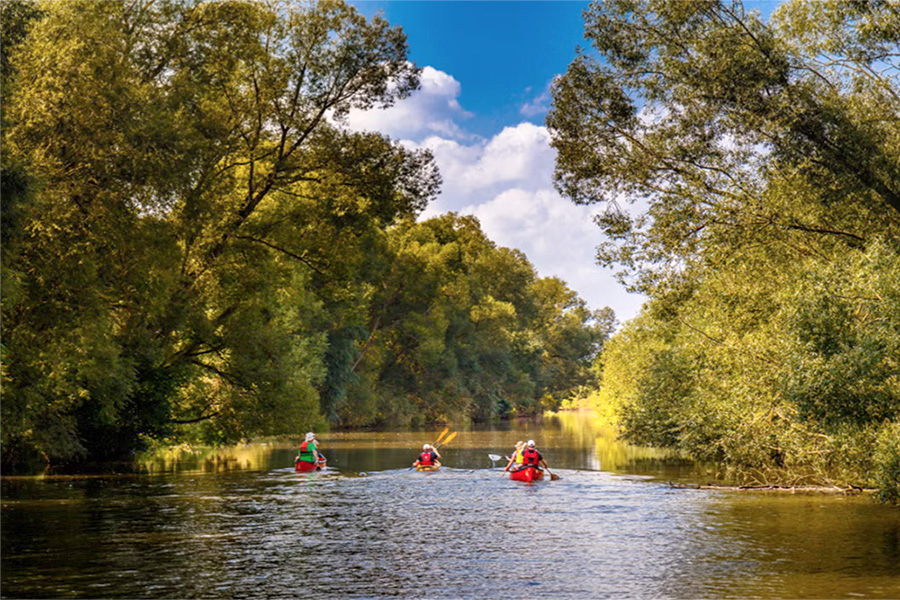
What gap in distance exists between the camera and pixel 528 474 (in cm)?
3225

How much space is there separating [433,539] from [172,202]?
1278 centimetres

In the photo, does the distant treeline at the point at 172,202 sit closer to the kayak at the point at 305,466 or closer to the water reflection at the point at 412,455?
the kayak at the point at 305,466

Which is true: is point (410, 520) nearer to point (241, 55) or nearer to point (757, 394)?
point (757, 394)

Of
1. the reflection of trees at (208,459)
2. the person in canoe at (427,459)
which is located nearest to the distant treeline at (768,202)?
the person in canoe at (427,459)

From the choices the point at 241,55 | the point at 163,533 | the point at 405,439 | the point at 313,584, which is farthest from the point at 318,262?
the point at 405,439

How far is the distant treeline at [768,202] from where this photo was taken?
2073cm

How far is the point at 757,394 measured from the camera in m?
24.9

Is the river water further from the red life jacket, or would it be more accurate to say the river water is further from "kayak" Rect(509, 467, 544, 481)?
the red life jacket

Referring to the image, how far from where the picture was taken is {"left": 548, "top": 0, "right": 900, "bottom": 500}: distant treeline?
68.0 ft

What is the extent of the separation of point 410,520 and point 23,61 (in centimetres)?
1393

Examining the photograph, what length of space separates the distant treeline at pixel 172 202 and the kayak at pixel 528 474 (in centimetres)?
833

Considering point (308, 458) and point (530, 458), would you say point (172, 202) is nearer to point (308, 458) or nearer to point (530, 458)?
point (308, 458)

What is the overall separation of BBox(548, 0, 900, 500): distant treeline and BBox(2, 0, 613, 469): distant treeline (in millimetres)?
7680

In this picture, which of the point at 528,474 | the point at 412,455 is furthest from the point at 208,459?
the point at 528,474
